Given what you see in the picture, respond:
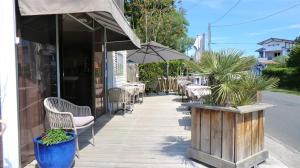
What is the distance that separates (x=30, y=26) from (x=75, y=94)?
406 centimetres

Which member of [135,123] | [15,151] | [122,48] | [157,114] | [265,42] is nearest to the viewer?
[15,151]

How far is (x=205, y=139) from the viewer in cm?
414

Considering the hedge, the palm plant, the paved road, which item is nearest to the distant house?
the hedge

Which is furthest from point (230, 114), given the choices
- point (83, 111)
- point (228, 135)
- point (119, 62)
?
point (119, 62)

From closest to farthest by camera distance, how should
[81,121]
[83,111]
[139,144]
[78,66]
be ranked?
[81,121] → [139,144] → [83,111] → [78,66]

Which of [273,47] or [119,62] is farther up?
[273,47]

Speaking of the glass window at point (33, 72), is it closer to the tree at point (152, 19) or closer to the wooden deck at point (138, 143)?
the wooden deck at point (138, 143)

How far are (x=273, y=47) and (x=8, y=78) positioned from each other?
2234 inches

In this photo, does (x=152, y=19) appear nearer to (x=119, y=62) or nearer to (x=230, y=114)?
(x=119, y=62)

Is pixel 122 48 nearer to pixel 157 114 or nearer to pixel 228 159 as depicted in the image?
pixel 157 114

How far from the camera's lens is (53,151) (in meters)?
3.68

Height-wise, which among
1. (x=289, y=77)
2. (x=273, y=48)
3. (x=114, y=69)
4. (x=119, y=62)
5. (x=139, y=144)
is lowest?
(x=139, y=144)

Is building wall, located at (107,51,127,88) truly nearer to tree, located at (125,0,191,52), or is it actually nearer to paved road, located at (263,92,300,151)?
paved road, located at (263,92,300,151)

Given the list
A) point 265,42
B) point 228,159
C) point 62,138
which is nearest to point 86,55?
point 62,138
